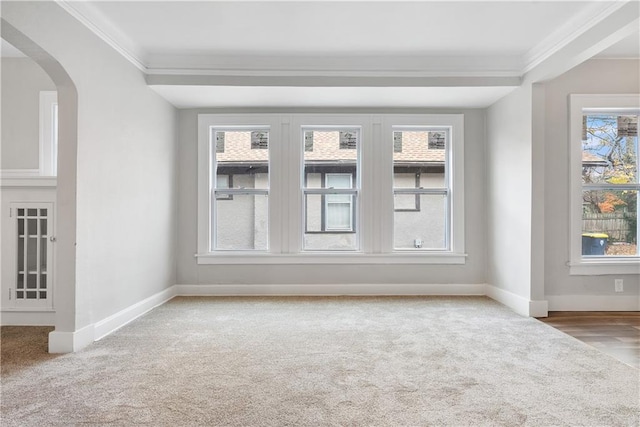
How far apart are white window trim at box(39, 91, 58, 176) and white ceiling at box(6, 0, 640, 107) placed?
1.12m

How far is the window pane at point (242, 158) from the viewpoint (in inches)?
191

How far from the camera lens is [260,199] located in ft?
15.9

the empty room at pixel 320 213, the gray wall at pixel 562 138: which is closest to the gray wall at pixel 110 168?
the empty room at pixel 320 213

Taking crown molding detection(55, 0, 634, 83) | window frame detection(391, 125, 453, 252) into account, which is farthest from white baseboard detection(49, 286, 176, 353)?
window frame detection(391, 125, 453, 252)

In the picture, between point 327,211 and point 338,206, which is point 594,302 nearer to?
point 338,206

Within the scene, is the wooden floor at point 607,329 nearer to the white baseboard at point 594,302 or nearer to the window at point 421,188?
the white baseboard at point 594,302

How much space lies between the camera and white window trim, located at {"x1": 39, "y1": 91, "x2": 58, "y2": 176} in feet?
Answer: 13.0

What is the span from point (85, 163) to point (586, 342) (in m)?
4.13

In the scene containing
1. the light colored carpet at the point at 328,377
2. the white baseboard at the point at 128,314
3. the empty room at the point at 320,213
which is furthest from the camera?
the white baseboard at the point at 128,314

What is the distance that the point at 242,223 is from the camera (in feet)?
16.0

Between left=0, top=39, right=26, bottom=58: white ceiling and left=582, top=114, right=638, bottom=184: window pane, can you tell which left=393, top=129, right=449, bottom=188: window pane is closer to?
left=582, top=114, right=638, bottom=184: window pane

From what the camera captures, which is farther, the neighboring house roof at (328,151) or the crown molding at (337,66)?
the neighboring house roof at (328,151)

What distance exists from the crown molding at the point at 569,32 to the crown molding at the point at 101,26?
3.78m

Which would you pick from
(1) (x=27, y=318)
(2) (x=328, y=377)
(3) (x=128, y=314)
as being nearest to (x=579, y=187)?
(2) (x=328, y=377)
